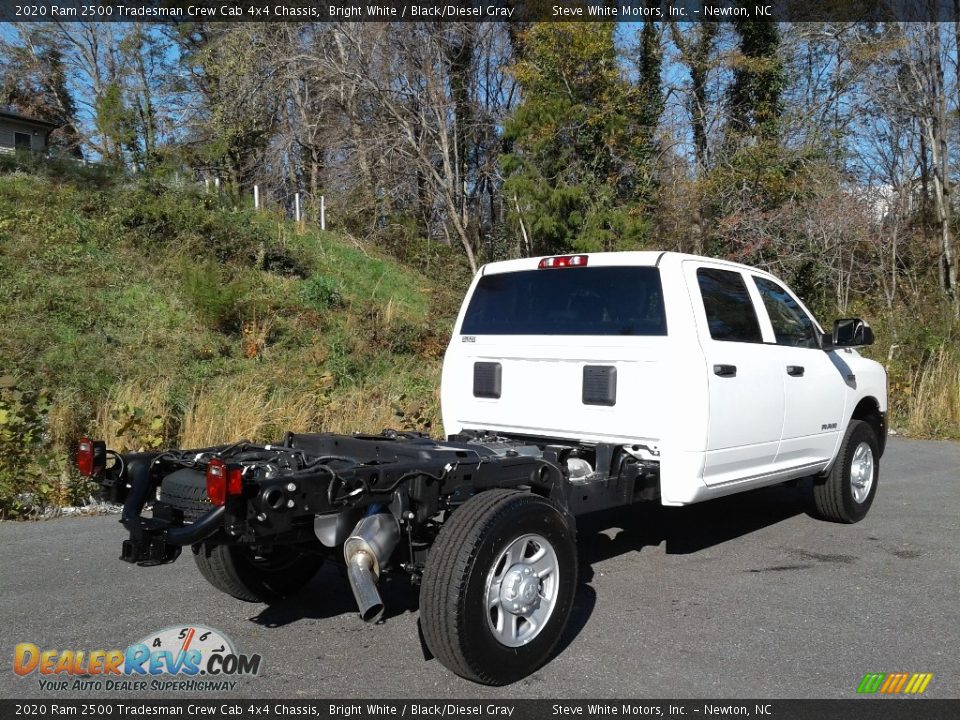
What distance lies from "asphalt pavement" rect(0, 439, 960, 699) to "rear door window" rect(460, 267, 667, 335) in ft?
5.38

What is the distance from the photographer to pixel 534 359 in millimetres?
5809

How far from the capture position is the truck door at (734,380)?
5379 mm

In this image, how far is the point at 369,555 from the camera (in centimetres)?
382

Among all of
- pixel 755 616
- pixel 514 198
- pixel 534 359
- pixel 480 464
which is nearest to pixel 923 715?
pixel 755 616

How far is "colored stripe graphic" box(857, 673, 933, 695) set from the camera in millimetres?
3998

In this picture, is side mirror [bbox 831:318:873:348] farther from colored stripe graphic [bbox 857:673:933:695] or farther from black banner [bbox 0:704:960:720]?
black banner [bbox 0:704:960:720]

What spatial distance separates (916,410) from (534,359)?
361 inches

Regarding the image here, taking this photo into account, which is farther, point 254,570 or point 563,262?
point 563,262

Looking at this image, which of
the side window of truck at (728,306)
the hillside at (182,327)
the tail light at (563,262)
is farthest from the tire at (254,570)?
the hillside at (182,327)

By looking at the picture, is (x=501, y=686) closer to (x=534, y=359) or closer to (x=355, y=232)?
(x=534, y=359)

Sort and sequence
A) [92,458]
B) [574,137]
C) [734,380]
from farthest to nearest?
1. [574,137]
2. [734,380]
3. [92,458]

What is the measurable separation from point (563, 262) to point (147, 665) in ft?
11.5

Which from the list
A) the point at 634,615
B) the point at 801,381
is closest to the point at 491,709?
the point at 634,615

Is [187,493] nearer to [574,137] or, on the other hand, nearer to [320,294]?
[320,294]
